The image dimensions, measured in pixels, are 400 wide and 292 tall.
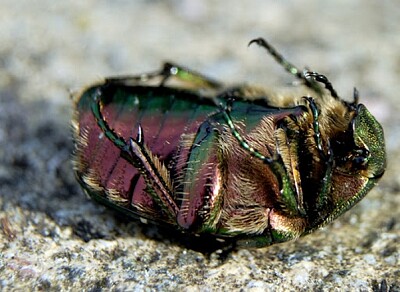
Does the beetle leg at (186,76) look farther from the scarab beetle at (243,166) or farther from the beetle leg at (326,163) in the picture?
the beetle leg at (326,163)

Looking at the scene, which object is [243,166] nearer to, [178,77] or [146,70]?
[178,77]

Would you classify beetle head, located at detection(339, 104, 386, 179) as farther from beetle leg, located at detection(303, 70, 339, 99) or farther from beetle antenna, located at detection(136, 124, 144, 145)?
beetle antenna, located at detection(136, 124, 144, 145)

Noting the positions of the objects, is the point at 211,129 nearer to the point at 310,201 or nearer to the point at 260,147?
the point at 260,147

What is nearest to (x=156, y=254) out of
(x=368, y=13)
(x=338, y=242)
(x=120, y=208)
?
(x=120, y=208)

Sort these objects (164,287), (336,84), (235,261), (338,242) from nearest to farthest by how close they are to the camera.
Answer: (164,287), (235,261), (338,242), (336,84)

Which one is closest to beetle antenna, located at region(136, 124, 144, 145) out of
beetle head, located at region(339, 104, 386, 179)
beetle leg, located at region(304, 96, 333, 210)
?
beetle leg, located at region(304, 96, 333, 210)

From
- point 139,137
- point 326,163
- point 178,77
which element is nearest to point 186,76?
point 178,77
